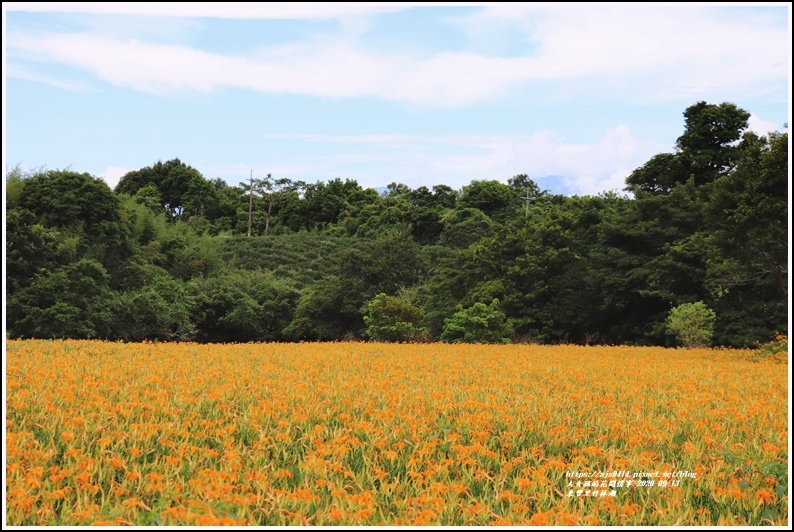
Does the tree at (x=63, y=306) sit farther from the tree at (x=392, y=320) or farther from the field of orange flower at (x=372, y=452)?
the field of orange flower at (x=372, y=452)

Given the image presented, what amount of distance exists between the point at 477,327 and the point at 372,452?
52.3ft

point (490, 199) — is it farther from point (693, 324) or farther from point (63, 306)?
point (63, 306)

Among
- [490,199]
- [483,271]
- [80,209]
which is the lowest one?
[483,271]

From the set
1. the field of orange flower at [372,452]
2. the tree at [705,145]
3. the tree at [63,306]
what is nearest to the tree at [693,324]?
the tree at [705,145]

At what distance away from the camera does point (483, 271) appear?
88.9 feet

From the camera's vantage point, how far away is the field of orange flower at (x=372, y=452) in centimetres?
305

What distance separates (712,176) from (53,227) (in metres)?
24.0

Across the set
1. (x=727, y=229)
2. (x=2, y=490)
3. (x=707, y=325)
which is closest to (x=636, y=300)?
(x=707, y=325)

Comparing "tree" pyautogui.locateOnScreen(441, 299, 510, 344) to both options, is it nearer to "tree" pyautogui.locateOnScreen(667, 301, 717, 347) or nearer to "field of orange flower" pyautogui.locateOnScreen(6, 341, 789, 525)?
"tree" pyautogui.locateOnScreen(667, 301, 717, 347)

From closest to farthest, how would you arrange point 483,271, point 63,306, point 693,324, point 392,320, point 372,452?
1. point 372,452
2. point 693,324
3. point 392,320
4. point 63,306
5. point 483,271

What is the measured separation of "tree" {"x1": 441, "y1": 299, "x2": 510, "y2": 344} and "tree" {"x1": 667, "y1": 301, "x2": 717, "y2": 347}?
488 cm

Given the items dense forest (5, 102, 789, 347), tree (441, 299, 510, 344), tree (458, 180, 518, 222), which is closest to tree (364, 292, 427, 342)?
dense forest (5, 102, 789, 347)

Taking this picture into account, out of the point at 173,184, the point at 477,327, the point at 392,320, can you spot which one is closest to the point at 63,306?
the point at 392,320

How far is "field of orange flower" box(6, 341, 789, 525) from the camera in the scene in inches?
120
